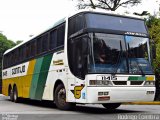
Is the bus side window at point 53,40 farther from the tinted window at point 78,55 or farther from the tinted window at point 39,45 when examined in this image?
the tinted window at point 78,55

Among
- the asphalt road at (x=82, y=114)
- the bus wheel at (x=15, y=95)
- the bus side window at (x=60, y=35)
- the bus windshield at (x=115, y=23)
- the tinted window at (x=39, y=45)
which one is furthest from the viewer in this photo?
the bus wheel at (x=15, y=95)

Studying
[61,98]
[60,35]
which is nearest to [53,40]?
[60,35]

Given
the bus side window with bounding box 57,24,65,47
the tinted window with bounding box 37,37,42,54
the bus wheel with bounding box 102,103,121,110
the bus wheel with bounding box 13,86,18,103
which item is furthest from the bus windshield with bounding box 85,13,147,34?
the bus wheel with bounding box 13,86,18,103

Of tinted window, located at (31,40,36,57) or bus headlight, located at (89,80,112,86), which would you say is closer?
bus headlight, located at (89,80,112,86)

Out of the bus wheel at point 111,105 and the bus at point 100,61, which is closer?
the bus at point 100,61

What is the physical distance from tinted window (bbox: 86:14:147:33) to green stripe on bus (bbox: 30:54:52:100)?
10.8 ft

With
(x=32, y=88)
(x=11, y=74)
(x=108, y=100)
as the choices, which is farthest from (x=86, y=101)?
(x=11, y=74)

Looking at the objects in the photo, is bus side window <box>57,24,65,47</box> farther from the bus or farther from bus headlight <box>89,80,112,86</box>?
bus headlight <box>89,80,112,86</box>

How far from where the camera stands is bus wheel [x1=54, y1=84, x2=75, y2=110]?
13.8 metres

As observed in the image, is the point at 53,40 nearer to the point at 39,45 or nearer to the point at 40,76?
the point at 39,45

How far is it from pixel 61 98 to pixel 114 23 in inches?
136

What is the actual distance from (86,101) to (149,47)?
10.4 feet

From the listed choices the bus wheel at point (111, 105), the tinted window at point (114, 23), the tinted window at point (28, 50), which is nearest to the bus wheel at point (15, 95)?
the tinted window at point (28, 50)

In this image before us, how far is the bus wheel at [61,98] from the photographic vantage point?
13.8 m
